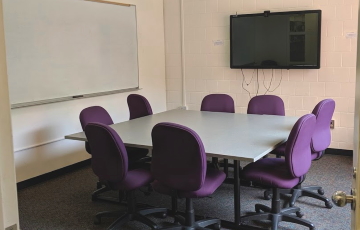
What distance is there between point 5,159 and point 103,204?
305 cm

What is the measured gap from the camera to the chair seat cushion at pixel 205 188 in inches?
115

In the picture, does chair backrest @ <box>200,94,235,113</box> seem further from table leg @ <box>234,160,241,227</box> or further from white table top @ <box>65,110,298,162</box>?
table leg @ <box>234,160,241,227</box>

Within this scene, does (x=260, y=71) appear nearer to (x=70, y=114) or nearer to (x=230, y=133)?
(x=230, y=133)

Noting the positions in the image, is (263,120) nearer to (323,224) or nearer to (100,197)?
(323,224)

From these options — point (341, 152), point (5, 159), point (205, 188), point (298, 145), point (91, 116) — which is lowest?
point (341, 152)

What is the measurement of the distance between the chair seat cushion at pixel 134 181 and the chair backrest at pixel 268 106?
1.84 metres

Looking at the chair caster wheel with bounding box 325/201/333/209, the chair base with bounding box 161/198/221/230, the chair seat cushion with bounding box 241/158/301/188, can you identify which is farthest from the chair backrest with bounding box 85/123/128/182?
the chair caster wheel with bounding box 325/201/333/209

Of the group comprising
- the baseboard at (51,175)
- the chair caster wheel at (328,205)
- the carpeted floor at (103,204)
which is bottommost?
the carpeted floor at (103,204)

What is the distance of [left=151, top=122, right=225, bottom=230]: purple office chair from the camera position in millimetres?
2777

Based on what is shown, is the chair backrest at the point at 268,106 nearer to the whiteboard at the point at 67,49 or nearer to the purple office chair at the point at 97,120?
the purple office chair at the point at 97,120

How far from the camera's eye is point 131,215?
3.39 metres

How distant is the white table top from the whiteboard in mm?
1088

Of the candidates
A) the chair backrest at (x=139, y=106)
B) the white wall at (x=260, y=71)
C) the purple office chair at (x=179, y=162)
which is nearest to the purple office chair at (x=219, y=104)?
the chair backrest at (x=139, y=106)

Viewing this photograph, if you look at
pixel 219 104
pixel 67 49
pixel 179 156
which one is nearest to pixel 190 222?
pixel 179 156
